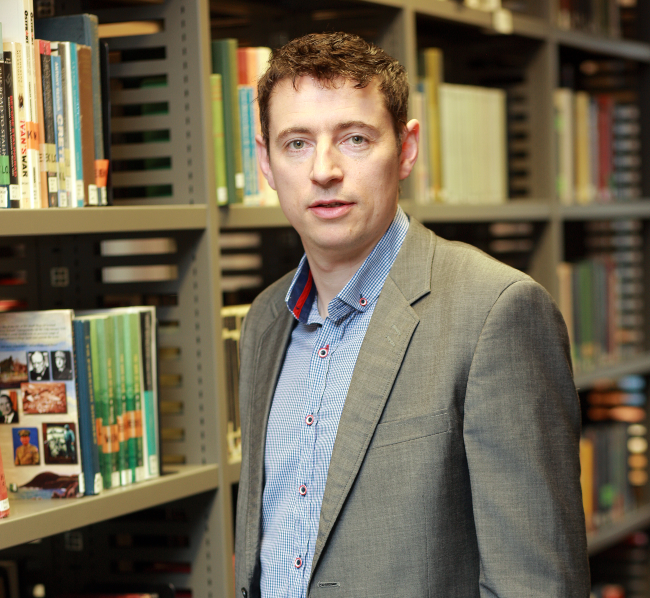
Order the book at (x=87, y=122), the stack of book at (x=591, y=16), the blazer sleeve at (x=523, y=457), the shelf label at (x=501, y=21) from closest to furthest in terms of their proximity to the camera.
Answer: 1. the blazer sleeve at (x=523, y=457)
2. the book at (x=87, y=122)
3. the shelf label at (x=501, y=21)
4. the stack of book at (x=591, y=16)

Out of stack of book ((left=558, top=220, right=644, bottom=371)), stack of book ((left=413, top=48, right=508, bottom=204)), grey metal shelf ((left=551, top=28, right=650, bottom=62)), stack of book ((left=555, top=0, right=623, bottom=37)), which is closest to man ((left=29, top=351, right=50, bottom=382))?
stack of book ((left=413, top=48, right=508, bottom=204))

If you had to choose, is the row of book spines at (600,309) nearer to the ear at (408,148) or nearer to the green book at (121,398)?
the ear at (408,148)

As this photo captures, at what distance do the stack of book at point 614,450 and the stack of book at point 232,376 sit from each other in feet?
5.43

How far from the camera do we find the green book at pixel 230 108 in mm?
1803

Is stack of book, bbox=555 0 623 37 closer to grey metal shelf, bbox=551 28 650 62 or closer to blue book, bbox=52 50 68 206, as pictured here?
grey metal shelf, bbox=551 28 650 62

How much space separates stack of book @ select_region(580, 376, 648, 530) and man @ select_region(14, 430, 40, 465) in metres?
2.13

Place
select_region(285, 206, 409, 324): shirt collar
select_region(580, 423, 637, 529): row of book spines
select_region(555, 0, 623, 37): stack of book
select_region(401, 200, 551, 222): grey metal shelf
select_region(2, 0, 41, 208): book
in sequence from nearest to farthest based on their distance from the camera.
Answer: select_region(285, 206, 409, 324): shirt collar, select_region(2, 0, 41, 208): book, select_region(401, 200, 551, 222): grey metal shelf, select_region(555, 0, 623, 37): stack of book, select_region(580, 423, 637, 529): row of book spines

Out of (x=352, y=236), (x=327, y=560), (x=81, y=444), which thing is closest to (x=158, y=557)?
(x=81, y=444)

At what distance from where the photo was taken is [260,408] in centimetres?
145

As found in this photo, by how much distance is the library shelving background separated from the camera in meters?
1.73

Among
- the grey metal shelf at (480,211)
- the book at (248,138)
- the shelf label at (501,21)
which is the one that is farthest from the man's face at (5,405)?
the shelf label at (501,21)

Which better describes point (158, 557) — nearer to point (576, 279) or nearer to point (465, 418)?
point (465, 418)

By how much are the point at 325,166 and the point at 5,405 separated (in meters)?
0.75

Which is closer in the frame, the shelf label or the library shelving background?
the library shelving background
